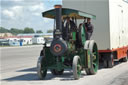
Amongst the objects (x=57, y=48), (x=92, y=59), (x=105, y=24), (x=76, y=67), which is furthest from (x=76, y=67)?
(x=105, y=24)

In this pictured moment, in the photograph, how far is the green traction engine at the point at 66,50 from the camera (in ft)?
35.4

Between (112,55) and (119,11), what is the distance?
111 inches

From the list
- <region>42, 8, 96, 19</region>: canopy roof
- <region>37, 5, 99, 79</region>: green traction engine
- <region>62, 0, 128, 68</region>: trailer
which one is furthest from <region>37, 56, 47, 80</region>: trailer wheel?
<region>62, 0, 128, 68</region>: trailer

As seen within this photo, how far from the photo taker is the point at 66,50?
1080cm

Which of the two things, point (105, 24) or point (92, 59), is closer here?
point (92, 59)

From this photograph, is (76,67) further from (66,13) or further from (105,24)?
(105,24)

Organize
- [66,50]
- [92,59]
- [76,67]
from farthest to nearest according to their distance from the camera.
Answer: [92,59] < [66,50] < [76,67]

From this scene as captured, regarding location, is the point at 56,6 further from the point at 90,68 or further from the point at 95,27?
the point at 95,27

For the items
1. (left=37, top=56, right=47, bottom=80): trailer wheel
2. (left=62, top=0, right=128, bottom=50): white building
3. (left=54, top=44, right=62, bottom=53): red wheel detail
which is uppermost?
(left=62, top=0, right=128, bottom=50): white building

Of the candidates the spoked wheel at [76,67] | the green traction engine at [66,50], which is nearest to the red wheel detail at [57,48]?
the green traction engine at [66,50]

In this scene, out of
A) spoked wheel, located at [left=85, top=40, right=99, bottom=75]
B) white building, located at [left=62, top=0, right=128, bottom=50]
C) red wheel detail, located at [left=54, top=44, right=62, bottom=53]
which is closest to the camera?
red wheel detail, located at [left=54, top=44, right=62, bottom=53]

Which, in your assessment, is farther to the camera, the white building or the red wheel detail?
the white building

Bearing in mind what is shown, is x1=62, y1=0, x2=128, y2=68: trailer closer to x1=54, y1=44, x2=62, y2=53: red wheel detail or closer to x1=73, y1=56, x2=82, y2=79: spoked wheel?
x1=73, y1=56, x2=82, y2=79: spoked wheel

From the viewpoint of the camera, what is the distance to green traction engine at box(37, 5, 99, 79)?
35.4 ft
